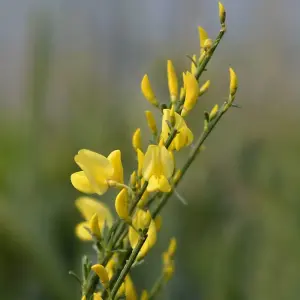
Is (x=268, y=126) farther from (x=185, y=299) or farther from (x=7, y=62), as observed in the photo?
(x=7, y=62)

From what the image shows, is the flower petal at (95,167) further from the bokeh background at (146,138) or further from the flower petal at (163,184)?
the bokeh background at (146,138)

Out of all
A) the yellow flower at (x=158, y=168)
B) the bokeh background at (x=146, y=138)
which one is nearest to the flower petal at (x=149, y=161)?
the yellow flower at (x=158, y=168)

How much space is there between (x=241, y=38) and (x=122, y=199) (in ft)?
2.47

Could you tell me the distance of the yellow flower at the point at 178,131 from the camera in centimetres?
27

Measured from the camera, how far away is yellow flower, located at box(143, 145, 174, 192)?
10.2 inches

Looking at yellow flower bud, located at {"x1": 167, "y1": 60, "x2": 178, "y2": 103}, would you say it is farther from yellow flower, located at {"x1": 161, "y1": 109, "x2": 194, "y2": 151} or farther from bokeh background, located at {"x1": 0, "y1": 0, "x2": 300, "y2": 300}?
bokeh background, located at {"x1": 0, "y1": 0, "x2": 300, "y2": 300}

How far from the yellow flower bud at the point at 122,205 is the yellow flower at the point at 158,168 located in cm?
1

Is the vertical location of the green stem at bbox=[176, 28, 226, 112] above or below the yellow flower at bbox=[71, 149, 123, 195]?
above

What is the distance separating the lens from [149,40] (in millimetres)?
1116

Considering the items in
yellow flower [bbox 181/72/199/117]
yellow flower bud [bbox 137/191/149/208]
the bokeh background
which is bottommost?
the bokeh background

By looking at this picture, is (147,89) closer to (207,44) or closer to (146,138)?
(207,44)

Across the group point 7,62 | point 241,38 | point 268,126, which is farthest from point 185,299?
point 7,62

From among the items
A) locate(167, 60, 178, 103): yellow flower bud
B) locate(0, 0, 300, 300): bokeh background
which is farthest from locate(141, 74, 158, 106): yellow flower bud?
locate(0, 0, 300, 300): bokeh background

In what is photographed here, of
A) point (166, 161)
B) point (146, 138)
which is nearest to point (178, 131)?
point (166, 161)
